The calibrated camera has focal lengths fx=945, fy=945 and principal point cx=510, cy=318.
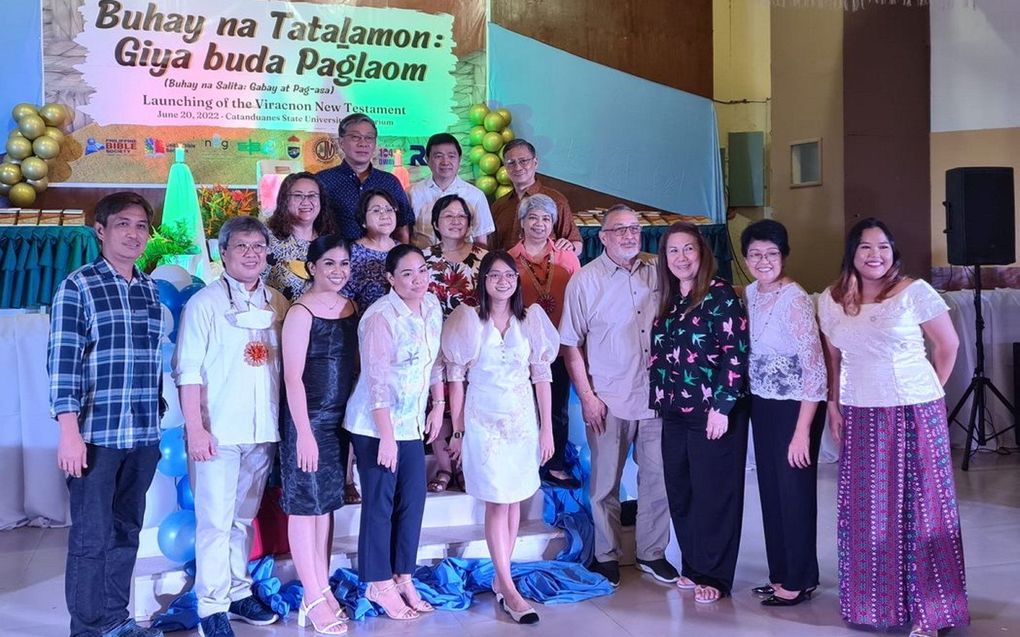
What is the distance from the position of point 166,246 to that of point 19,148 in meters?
2.53

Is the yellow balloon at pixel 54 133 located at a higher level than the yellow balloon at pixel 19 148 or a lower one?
higher

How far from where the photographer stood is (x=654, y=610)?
3590mm

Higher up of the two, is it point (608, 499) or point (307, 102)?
point (307, 102)

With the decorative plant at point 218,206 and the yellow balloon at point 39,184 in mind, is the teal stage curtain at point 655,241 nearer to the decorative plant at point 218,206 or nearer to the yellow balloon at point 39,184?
the decorative plant at point 218,206

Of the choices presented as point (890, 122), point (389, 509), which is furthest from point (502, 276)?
point (890, 122)

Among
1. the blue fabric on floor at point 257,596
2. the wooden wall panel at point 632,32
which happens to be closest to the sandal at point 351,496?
the blue fabric on floor at point 257,596

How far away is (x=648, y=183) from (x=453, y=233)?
563 cm

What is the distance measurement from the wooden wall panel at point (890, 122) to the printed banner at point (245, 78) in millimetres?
3299

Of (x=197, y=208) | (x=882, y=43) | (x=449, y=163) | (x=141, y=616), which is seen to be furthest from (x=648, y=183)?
(x=141, y=616)

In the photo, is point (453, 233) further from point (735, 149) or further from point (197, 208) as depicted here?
point (735, 149)

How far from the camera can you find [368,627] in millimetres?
3408

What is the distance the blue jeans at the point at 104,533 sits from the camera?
9.79 feet

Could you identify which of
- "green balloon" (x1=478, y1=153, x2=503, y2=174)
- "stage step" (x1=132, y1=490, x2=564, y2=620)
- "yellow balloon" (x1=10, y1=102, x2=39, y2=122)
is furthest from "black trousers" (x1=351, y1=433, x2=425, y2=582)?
"yellow balloon" (x1=10, y1=102, x2=39, y2=122)

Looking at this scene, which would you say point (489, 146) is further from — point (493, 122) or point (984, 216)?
point (984, 216)
